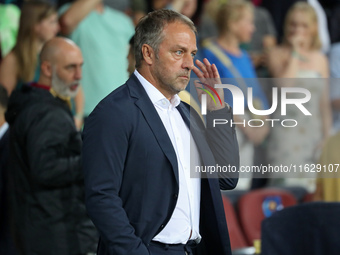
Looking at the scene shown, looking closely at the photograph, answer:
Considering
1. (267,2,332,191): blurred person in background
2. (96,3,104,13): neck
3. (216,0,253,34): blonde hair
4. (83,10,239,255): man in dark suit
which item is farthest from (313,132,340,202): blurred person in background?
(96,3,104,13): neck

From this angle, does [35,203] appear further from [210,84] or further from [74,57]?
[210,84]

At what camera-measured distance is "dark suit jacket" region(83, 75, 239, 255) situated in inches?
108

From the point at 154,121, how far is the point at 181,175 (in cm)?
26

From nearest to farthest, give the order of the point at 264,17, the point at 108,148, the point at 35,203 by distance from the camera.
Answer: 1. the point at 108,148
2. the point at 35,203
3. the point at 264,17

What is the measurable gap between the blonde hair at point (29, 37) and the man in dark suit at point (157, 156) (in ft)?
9.05

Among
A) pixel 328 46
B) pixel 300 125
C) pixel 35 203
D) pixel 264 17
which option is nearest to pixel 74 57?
pixel 35 203

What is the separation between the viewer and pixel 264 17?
7.62 metres

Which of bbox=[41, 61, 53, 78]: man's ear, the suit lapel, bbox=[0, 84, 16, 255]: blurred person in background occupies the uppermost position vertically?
bbox=[41, 61, 53, 78]: man's ear

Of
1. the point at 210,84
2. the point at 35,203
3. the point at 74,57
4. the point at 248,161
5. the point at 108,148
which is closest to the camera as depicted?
the point at 108,148

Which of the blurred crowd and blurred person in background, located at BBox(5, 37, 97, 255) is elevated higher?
the blurred crowd

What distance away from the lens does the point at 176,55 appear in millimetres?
2938

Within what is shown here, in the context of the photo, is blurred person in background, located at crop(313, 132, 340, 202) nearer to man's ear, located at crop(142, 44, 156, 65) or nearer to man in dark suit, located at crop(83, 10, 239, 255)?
man in dark suit, located at crop(83, 10, 239, 255)

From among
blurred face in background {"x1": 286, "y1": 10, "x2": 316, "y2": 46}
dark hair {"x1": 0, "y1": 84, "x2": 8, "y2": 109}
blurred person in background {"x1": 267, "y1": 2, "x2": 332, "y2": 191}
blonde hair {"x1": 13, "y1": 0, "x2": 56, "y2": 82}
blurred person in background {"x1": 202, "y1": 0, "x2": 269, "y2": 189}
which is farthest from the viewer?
blurred face in background {"x1": 286, "y1": 10, "x2": 316, "y2": 46}

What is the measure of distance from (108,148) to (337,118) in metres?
4.83
